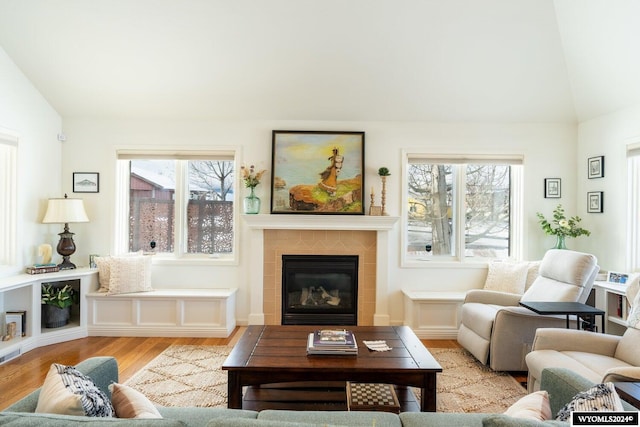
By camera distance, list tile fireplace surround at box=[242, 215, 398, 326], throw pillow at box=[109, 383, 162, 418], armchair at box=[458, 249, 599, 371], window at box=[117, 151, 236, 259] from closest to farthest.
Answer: throw pillow at box=[109, 383, 162, 418] < armchair at box=[458, 249, 599, 371] < tile fireplace surround at box=[242, 215, 398, 326] < window at box=[117, 151, 236, 259]

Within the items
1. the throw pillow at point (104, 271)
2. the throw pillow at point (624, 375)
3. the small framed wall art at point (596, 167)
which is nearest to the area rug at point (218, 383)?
the throw pillow at point (624, 375)

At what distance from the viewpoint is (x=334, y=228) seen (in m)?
4.20

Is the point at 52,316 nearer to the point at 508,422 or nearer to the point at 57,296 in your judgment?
the point at 57,296

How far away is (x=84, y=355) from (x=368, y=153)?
11.6 ft

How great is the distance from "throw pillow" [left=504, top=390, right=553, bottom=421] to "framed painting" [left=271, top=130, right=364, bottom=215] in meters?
3.10

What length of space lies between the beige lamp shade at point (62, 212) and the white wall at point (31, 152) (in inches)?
6.9

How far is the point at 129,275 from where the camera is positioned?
4.03 meters

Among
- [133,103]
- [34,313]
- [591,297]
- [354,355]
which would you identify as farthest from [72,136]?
[591,297]

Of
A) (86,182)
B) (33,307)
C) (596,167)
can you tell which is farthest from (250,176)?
(596,167)

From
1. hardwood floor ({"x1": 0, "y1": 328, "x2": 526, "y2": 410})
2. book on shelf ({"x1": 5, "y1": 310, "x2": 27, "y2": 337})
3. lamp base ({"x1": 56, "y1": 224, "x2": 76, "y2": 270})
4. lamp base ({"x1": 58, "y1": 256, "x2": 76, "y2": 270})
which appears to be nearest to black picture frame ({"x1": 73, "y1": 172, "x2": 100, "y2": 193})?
lamp base ({"x1": 56, "y1": 224, "x2": 76, "y2": 270})

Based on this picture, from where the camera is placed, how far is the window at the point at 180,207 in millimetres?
4504

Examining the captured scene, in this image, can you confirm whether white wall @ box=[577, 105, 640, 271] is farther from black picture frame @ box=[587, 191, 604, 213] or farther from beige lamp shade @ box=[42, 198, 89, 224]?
beige lamp shade @ box=[42, 198, 89, 224]

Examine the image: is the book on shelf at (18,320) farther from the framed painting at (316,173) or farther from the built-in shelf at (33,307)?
the framed painting at (316,173)

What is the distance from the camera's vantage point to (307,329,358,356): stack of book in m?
2.34
